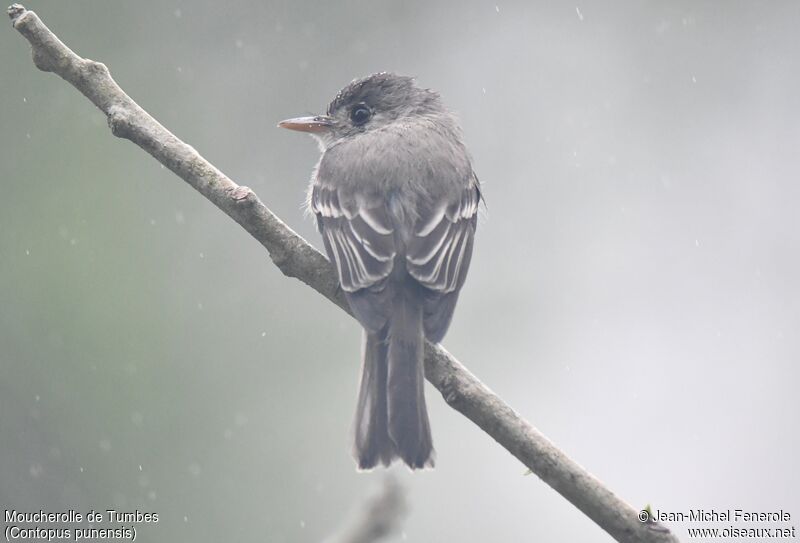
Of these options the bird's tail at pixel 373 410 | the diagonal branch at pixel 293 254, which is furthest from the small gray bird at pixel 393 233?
the diagonal branch at pixel 293 254

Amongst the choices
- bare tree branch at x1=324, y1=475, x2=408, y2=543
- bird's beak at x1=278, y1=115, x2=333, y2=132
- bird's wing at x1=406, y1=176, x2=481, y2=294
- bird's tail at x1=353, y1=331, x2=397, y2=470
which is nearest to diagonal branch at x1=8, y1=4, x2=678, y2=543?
bird's tail at x1=353, y1=331, x2=397, y2=470

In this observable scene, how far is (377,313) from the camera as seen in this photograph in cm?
381

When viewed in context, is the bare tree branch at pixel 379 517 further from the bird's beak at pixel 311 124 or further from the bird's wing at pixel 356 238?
the bird's beak at pixel 311 124

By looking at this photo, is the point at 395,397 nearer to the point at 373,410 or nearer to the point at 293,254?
the point at 373,410

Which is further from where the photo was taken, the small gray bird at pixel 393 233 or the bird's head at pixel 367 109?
the bird's head at pixel 367 109

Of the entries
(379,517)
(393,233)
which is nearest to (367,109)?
(393,233)

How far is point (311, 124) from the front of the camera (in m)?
5.07

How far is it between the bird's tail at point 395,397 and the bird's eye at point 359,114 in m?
1.53

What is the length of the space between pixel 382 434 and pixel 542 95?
7.83 meters

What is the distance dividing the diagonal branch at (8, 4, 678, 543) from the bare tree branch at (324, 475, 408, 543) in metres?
0.51

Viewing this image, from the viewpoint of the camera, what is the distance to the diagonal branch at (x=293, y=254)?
9.38ft

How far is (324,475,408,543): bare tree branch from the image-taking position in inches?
100

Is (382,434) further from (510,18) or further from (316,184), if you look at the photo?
(510,18)

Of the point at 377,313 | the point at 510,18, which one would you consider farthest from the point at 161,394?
the point at 510,18
